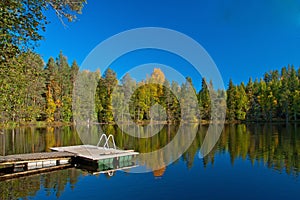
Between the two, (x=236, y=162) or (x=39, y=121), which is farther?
(x=39, y=121)

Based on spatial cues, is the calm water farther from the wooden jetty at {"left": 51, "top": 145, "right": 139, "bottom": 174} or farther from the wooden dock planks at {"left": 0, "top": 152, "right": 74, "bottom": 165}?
the wooden dock planks at {"left": 0, "top": 152, "right": 74, "bottom": 165}

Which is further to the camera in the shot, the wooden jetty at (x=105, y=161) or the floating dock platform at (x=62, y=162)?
the wooden jetty at (x=105, y=161)

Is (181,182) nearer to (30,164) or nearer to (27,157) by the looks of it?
(30,164)

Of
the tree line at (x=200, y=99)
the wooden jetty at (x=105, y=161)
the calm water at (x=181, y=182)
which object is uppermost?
the tree line at (x=200, y=99)

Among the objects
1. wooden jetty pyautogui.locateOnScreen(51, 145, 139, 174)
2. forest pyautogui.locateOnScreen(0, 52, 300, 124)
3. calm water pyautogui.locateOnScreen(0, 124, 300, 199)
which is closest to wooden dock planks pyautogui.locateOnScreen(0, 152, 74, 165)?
wooden jetty pyautogui.locateOnScreen(51, 145, 139, 174)

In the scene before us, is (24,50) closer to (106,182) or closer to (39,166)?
(106,182)

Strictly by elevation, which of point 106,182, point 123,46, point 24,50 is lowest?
point 106,182

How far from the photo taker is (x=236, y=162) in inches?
703

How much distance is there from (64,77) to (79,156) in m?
43.2

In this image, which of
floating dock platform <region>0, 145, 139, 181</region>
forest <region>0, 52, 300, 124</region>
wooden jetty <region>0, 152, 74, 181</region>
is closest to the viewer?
wooden jetty <region>0, 152, 74, 181</region>

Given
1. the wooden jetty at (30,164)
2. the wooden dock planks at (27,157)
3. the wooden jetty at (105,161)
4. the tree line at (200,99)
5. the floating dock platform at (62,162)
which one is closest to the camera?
the wooden jetty at (30,164)

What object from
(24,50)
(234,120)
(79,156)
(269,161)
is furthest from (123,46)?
(234,120)

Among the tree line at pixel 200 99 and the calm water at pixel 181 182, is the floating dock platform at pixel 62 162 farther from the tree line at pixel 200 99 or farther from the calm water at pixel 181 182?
the tree line at pixel 200 99

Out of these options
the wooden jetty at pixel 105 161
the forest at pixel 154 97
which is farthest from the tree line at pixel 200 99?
the wooden jetty at pixel 105 161
